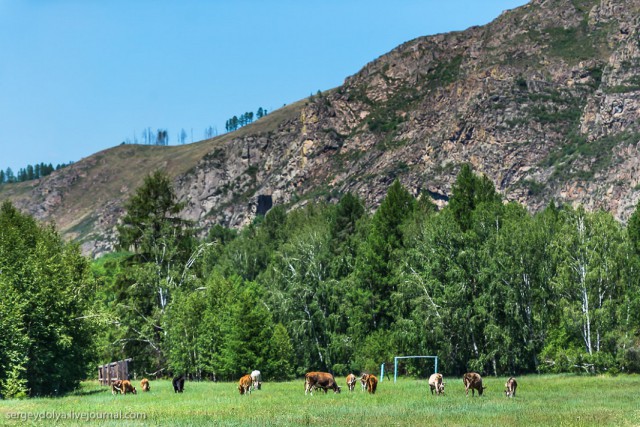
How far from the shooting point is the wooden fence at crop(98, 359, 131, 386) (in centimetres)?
6300

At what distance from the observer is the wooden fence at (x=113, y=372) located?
2480 inches

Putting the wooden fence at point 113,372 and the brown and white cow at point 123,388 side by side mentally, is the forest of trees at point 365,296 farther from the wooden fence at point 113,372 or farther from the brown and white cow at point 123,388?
the brown and white cow at point 123,388

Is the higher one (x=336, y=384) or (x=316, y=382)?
(x=316, y=382)

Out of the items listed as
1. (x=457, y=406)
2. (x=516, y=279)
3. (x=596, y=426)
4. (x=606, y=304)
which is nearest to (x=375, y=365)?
(x=516, y=279)

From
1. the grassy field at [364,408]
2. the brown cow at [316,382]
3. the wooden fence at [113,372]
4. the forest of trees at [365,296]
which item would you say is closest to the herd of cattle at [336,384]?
the brown cow at [316,382]

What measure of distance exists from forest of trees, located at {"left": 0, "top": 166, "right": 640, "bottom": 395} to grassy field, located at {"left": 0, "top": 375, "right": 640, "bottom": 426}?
12.4m

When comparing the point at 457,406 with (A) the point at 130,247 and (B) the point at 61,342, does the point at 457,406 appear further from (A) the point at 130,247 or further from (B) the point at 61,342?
(A) the point at 130,247

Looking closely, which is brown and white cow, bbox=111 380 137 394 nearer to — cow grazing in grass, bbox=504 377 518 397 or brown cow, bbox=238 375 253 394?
brown cow, bbox=238 375 253 394

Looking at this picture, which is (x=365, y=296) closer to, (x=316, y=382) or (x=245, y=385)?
(x=316, y=382)

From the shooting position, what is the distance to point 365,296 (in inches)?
3206

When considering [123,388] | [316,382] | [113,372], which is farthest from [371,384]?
[113,372]

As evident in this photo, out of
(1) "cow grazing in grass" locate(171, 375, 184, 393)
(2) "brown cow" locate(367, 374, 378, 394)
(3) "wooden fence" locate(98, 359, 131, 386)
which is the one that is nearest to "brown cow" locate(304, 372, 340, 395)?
(2) "brown cow" locate(367, 374, 378, 394)

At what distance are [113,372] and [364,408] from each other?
104 feet

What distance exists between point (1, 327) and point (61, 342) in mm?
4547
